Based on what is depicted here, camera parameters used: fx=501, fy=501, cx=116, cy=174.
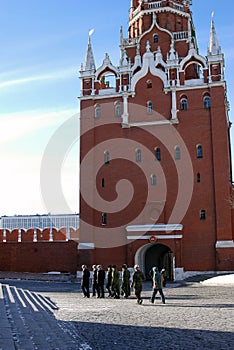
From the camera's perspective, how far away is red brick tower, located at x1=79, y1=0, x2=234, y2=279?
3020 centimetres

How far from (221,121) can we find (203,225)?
651cm

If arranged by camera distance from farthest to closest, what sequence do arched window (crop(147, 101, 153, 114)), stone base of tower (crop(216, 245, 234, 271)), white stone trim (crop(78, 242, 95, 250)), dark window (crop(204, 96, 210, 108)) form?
arched window (crop(147, 101, 153, 114))
dark window (crop(204, 96, 210, 108))
white stone trim (crop(78, 242, 95, 250))
stone base of tower (crop(216, 245, 234, 271))

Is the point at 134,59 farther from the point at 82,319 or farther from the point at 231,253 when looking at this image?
the point at 82,319

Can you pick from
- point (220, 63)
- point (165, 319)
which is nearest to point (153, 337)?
point (165, 319)

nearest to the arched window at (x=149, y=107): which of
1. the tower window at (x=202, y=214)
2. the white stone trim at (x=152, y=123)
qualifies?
the white stone trim at (x=152, y=123)

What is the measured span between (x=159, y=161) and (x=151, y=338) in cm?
2333

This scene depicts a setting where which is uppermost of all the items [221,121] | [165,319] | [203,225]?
[221,121]

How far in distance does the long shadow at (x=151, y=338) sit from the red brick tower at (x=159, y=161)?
20.3 metres

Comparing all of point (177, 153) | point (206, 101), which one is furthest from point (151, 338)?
point (206, 101)

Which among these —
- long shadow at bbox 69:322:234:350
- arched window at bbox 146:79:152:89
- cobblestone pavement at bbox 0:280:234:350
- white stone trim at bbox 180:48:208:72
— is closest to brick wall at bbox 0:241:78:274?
arched window at bbox 146:79:152:89

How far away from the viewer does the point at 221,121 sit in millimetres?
30969

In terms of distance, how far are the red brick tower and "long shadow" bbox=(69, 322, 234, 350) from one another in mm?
20340

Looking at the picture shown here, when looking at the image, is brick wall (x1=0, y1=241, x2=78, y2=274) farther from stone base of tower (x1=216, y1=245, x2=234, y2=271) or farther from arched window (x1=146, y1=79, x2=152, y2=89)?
arched window (x1=146, y1=79, x2=152, y2=89)

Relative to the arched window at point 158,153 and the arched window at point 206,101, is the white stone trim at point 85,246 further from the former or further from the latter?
the arched window at point 206,101
